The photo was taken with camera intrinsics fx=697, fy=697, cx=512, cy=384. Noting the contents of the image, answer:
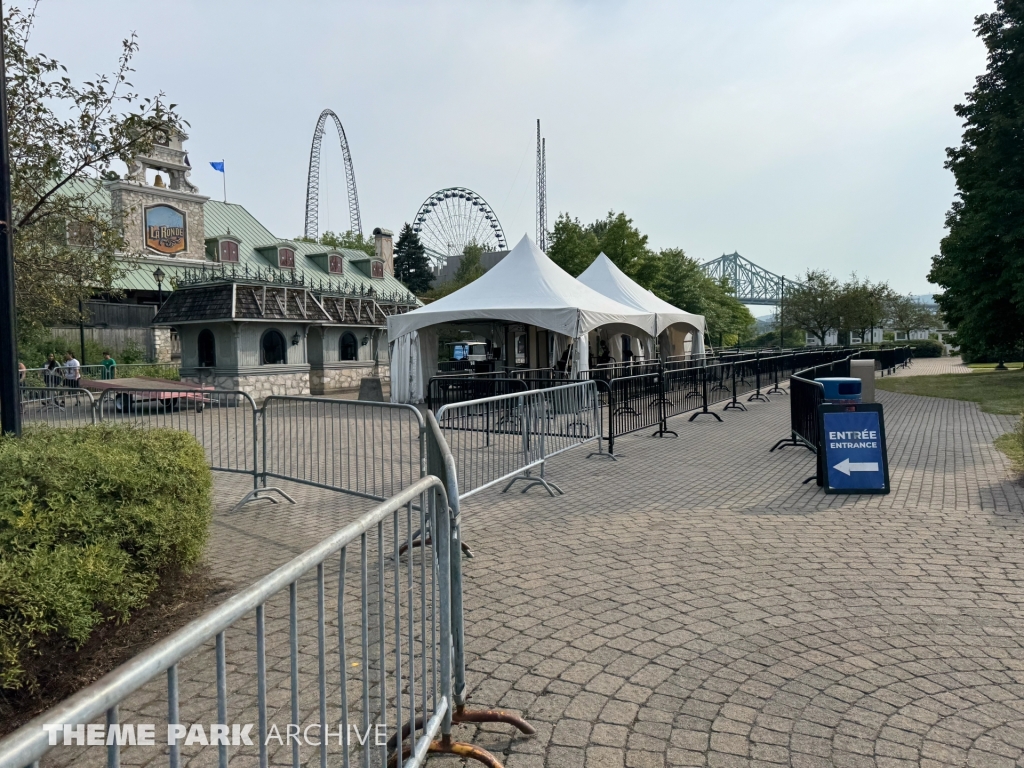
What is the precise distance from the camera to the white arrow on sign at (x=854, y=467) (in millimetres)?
7926

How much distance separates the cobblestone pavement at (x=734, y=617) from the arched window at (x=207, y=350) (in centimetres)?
1453

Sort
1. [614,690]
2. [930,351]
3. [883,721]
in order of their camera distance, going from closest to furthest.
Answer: [883,721] < [614,690] < [930,351]

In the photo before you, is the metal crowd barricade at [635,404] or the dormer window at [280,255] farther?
the dormer window at [280,255]

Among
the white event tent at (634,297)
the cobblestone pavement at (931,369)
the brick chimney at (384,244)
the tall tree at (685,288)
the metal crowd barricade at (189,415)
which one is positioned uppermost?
the brick chimney at (384,244)

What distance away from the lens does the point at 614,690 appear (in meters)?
3.57

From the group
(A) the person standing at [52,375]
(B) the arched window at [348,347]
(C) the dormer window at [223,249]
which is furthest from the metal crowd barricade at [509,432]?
(C) the dormer window at [223,249]

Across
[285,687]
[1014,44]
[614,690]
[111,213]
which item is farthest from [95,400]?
[1014,44]

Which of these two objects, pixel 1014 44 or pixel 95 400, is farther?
pixel 1014 44

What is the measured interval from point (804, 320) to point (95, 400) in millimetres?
56391

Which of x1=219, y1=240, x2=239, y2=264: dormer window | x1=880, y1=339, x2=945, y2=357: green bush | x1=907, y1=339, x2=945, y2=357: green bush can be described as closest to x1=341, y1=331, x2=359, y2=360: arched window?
x1=219, y1=240, x2=239, y2=264: dormer window

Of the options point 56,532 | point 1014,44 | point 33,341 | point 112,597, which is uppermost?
point 1014,44

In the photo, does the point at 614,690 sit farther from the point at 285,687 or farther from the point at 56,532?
the point at 56,532

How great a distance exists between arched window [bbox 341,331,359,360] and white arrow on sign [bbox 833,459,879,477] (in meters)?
22.1

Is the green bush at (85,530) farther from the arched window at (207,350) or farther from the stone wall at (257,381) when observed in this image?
the arched window at (207,350)
